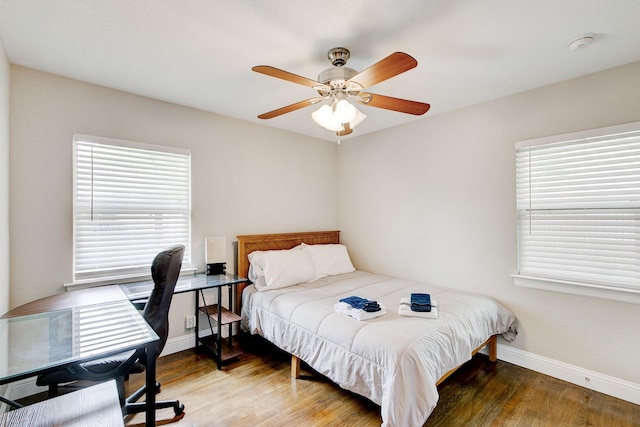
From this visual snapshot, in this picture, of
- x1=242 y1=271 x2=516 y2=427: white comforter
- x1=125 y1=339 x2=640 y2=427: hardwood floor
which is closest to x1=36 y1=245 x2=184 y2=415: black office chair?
x1=125 y1=339 x2=640 y2=427: hardwood floor

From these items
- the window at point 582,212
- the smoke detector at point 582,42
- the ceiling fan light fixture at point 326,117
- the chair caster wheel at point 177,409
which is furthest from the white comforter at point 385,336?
the smoke detector at point 582,42

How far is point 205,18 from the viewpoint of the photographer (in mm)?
1667

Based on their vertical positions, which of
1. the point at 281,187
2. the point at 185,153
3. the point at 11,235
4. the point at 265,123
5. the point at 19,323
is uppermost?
the point at 265,123

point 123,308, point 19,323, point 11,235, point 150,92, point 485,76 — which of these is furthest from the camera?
point 150,92

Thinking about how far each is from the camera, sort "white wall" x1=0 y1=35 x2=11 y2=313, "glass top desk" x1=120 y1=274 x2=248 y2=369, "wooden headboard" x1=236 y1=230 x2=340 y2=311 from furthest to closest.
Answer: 1. "wooden headboard" x1=236 y1=230 x2=340 y2=311
2. "glass top desk" x1=120 y1=274 x2=248 y2=369
3. "white wall" x1=0 y1=35 x2=11 y2=313

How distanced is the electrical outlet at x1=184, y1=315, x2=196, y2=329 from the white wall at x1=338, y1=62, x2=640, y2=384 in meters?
2.17

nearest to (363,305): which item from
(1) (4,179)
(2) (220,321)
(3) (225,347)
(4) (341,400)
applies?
(4) (341,400)

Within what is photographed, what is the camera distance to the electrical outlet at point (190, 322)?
2.98 m

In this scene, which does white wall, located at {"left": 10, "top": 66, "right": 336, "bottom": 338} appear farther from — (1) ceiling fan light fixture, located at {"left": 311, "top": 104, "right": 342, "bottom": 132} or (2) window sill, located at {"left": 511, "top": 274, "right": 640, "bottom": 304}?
(2) window sill, located at {"left": 511, "top": 274, "right": 640, "bottom": 304}


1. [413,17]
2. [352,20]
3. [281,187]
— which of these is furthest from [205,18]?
[281,187]

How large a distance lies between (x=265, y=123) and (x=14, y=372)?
3.02 m

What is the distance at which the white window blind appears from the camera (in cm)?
246

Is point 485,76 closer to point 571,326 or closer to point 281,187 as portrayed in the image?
point 571,326

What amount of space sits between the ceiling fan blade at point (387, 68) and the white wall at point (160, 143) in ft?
6.52
